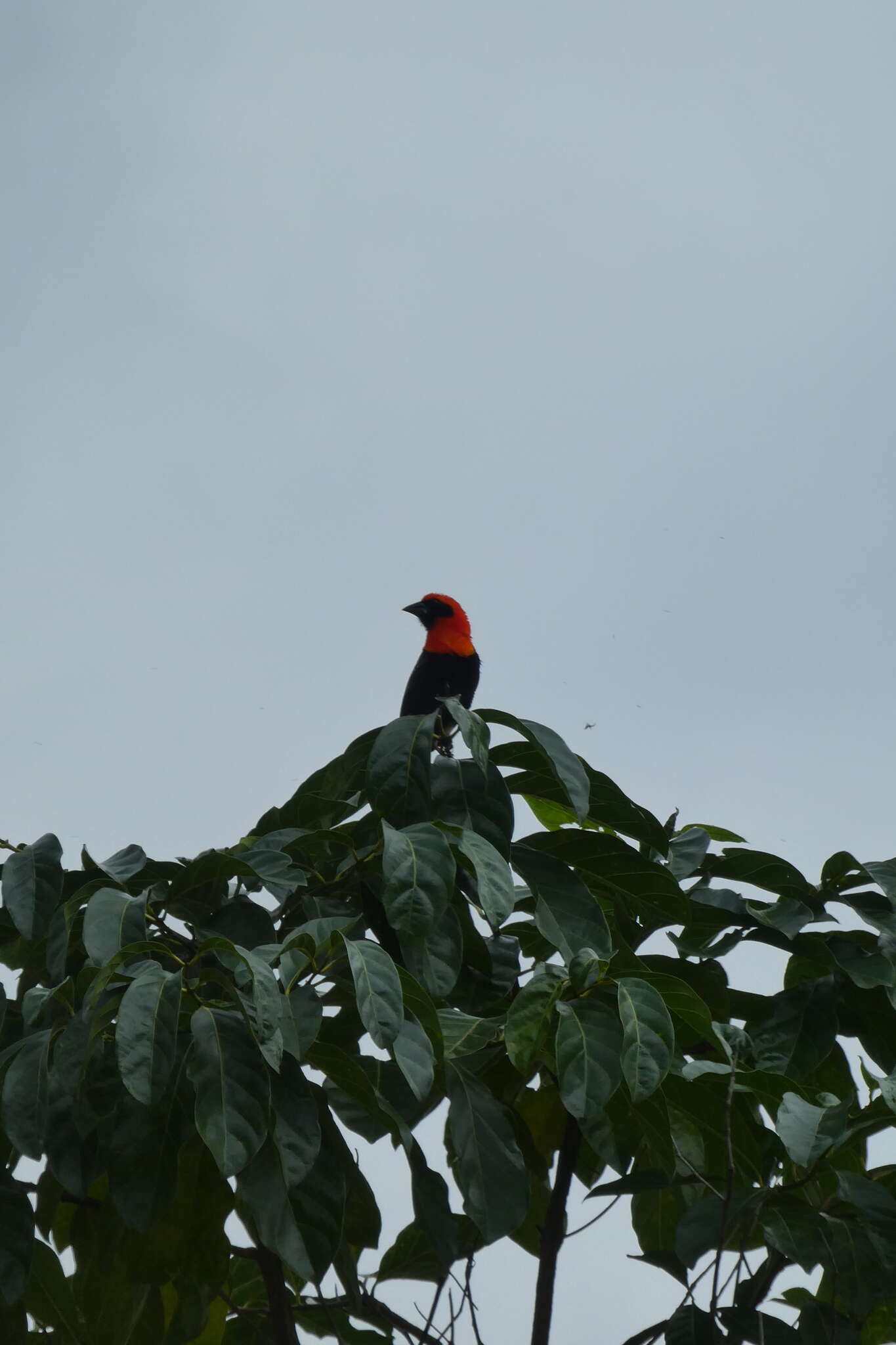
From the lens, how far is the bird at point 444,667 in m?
3.27

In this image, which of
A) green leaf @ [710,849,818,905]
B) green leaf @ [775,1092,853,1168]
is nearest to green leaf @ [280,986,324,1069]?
green leaf @ [775,1092,853,1168]

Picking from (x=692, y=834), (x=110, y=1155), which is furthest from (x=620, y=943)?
(x=110, y=1155)

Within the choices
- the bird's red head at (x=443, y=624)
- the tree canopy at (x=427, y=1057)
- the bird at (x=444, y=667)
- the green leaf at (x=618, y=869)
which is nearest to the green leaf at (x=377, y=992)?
the tree canopy at (x=427, y=1057)

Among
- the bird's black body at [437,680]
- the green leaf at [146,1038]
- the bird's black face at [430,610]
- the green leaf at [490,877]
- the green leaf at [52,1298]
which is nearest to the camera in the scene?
the green leaf at [146,1038]

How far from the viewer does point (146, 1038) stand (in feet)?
4.16

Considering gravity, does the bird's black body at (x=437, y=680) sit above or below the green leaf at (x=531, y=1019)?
above

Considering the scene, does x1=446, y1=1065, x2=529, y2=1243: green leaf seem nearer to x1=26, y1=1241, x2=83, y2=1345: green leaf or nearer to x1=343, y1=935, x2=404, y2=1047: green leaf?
x1=343, y1=935, x2=404, y2=1047: green leaf

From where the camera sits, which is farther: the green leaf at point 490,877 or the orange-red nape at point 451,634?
the orange-red nape at point 451,634

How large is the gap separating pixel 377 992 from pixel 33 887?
512mm

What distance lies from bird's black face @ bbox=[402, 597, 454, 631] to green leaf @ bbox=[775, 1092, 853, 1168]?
227 centimetres

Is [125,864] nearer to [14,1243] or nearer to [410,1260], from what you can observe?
[14,1243]

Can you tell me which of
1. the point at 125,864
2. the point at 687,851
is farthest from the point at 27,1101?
the point at 687,851

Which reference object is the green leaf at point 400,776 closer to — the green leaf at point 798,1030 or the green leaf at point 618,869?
the green leaf at point 618,869

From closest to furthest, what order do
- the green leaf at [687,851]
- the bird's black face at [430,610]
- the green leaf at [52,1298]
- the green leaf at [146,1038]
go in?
the green leaf at [146,1038] < the green leaf at [52,1298] < the green leaf at [687,851] < the bird's black face at [430,610]
